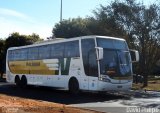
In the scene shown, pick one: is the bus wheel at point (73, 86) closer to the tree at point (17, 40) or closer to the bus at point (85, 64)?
the bus at point (85, 64)

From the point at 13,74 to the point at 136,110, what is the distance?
19.5m

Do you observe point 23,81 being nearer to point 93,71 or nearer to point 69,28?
point 93,71

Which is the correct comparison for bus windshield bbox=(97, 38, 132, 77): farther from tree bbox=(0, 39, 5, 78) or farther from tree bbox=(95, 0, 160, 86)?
tree bbox=(0, 39, 5, 78)

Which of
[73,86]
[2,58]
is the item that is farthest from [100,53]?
[2,58]

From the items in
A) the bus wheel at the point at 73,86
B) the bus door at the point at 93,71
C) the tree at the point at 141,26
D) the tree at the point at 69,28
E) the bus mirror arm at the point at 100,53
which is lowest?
the bus wheel at the point at 73,86

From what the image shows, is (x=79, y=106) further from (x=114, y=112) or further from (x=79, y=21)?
(x=79, y=21)

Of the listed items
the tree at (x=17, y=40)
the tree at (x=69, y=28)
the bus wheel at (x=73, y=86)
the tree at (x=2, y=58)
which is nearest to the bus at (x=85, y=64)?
the bus wheel at (x=73, y=86)

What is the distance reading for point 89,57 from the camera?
23594mm

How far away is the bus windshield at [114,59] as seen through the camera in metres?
22.8

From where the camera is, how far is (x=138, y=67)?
39.8 m

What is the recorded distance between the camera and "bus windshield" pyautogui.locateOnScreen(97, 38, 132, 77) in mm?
22828

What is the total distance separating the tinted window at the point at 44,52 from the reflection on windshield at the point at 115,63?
6.17 metres

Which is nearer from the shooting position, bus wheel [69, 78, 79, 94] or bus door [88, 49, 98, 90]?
bus door [88, 49, 98, 90]

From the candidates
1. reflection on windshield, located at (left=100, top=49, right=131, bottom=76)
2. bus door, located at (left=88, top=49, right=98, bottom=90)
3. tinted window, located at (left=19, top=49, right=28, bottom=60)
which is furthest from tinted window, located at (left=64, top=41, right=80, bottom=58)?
tinted window, located at (left=19, top=49, right=28, bottom=60)
